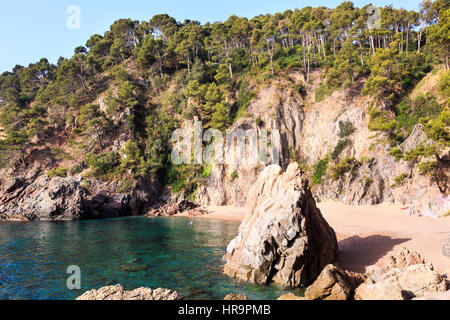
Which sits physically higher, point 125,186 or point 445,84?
point 445,84

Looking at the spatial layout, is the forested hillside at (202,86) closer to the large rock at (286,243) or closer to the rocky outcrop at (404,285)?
the large rock at (286,243)

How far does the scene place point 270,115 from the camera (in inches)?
1916

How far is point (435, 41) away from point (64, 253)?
4627 cm

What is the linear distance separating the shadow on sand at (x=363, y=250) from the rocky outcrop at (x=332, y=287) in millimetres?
3802

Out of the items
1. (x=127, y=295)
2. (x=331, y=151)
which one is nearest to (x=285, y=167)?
(x=331, y=151)

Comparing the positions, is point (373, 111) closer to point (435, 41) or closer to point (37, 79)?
point (435, 41)

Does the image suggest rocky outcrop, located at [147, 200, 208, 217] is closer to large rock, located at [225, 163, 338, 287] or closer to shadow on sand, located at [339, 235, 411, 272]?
shadow on sand, located at [339, 235, 411, 272]

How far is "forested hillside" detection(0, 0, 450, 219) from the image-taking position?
3962cm

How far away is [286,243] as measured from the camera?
13.2 metres

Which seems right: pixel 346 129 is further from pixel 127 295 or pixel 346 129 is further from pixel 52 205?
pixel 52 205

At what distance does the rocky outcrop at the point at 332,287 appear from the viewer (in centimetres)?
1062

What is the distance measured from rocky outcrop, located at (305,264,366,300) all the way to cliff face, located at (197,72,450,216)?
658 inches

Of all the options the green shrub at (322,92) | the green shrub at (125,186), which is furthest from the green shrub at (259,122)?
the green shrub at (125,186)

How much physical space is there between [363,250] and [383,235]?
342cm
